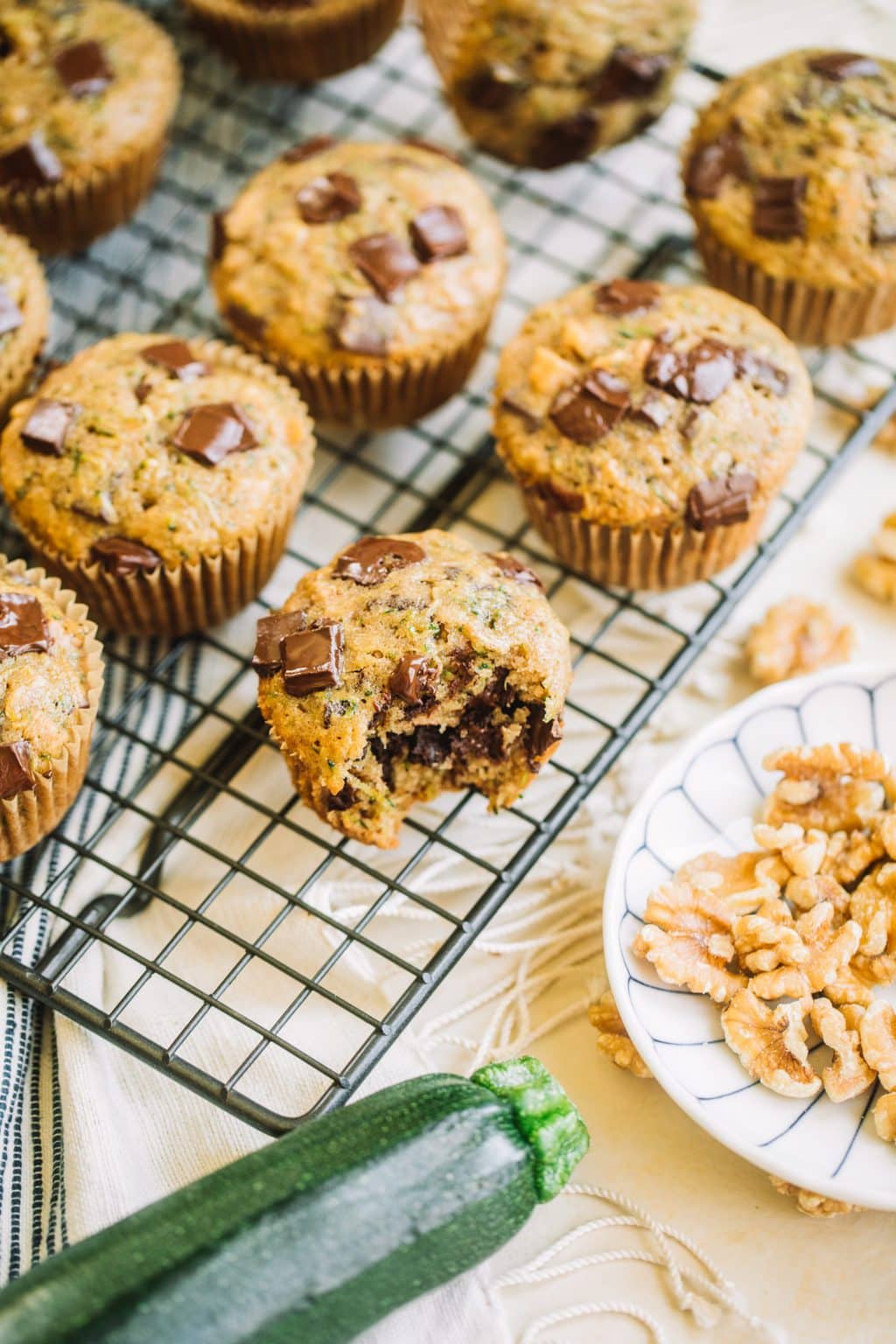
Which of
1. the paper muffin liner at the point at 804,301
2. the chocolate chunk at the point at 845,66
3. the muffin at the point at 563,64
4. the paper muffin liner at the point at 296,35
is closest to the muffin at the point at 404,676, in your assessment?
the paper muffin liner at the point at 804,301

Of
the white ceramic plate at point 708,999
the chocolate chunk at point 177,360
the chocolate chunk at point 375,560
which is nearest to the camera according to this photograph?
the white ceramic plate at point 708,999

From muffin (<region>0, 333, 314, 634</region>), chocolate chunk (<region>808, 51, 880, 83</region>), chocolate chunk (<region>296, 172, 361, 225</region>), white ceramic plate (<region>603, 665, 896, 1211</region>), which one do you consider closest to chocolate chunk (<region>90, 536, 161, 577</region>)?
muffin (<region>0, 333, 314, 634</region>)

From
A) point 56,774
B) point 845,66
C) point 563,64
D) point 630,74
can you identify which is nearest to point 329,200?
point 563,64

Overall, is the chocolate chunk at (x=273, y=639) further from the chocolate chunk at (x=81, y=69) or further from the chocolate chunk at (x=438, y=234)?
the chocolate chunk at (x=81, y=69)

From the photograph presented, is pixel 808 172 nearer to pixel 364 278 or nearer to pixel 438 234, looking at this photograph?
pixel 438 234

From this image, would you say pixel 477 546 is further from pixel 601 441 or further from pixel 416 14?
pixel 416 14

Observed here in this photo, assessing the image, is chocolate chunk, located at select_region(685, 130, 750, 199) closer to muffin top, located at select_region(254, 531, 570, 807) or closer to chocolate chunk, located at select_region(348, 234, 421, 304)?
chocolate chunk, located at select_region(348, 234, 421, 304)
